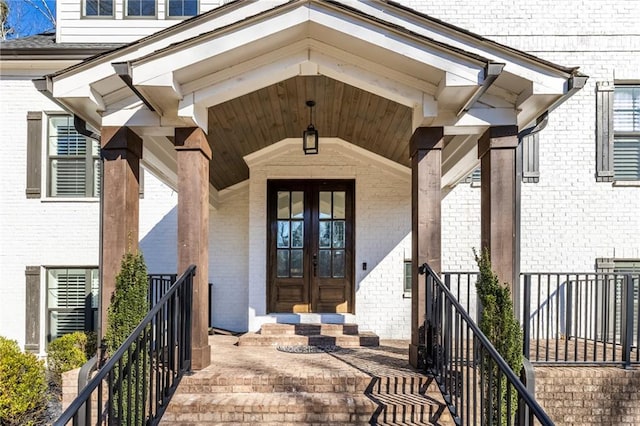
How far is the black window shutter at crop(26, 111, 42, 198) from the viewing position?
7.04 metres

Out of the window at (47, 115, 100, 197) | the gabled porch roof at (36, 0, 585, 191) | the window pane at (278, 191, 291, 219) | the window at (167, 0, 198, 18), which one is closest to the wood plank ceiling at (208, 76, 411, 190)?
the gabled porch roof at (36, 0, 585, 191)

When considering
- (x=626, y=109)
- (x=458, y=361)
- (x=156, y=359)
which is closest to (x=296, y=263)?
(x=458, y=361)

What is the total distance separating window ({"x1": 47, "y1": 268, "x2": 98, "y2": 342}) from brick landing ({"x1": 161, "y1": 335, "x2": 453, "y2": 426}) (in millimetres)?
4137

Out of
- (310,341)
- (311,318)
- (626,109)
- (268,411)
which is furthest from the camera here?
(626,109)

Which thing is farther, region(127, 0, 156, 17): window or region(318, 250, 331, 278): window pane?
region(127, 0, 156, 17): window

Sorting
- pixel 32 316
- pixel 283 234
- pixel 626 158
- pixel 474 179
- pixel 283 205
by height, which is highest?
pixel 626 158

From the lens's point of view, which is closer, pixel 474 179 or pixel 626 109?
pixel 626 109

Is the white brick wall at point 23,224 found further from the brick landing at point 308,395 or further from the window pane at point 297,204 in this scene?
the brick landing at point 308,395

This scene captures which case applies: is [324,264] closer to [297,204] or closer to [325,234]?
[325,234]

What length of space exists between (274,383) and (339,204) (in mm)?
3586

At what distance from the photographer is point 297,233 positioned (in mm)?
6594

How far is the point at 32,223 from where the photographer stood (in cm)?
705

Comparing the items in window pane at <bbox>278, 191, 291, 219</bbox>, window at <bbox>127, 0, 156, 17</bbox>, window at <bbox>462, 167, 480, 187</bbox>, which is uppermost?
window at <bbox>127, 0, 156, 17</bbox>

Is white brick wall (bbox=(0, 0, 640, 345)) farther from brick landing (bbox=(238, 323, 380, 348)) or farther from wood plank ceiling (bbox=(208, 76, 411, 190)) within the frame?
brick landing (bbox=(238, 323, 380, 348))
